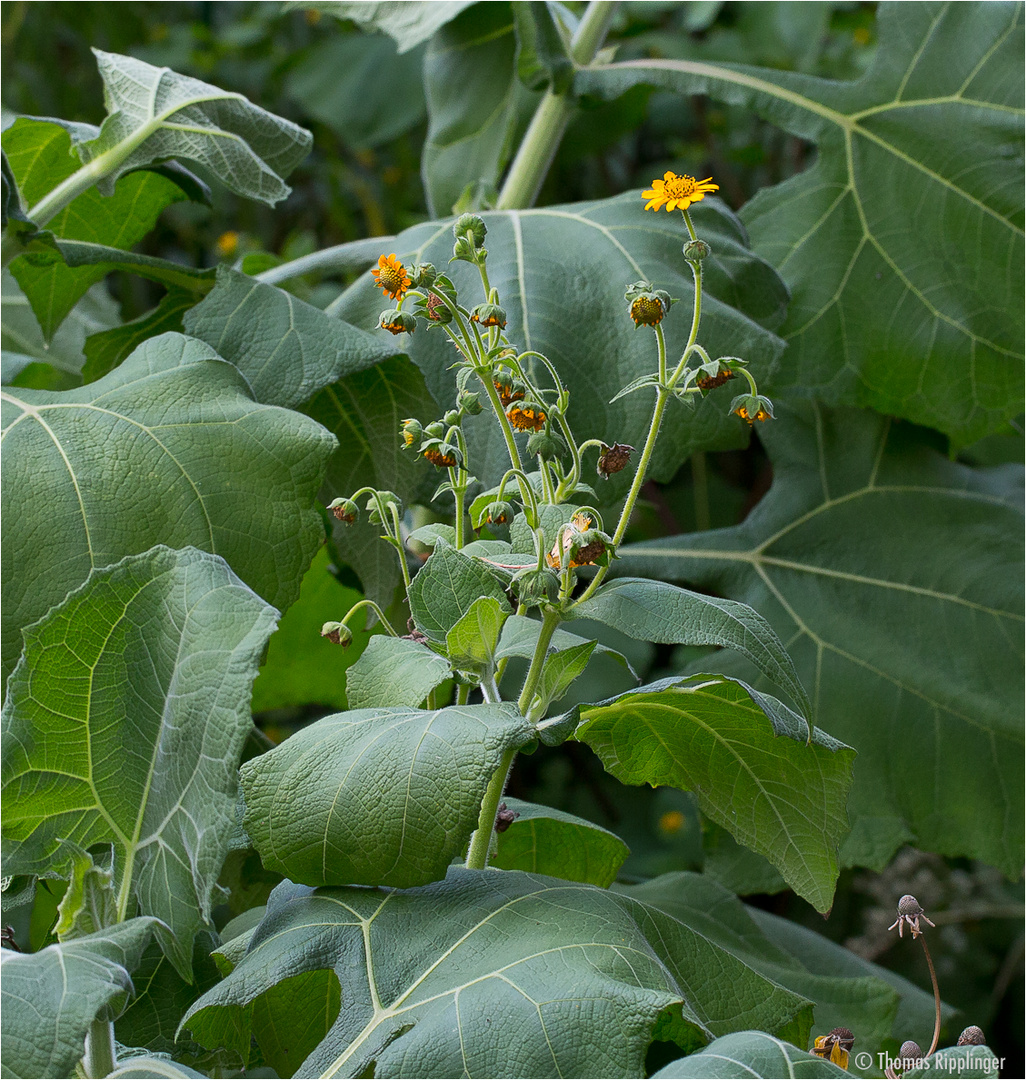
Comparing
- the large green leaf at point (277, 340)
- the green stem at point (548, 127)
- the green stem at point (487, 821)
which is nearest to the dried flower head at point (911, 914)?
the green stem at point (487, 821)

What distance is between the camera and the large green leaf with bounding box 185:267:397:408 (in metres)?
0.57

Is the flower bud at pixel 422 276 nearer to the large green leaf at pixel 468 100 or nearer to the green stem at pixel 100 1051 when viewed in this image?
the green stem at pixel 100 1051

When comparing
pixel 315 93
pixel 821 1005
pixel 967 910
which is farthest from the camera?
pixel 315 93

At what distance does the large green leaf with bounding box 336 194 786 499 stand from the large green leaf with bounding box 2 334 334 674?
4.8 inches

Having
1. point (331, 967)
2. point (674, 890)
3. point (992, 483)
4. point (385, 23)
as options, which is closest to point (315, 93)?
point (385, 23)

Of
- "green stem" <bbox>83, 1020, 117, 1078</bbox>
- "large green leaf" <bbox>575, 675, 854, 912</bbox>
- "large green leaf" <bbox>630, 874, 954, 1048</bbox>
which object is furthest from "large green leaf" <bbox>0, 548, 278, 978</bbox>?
"large green leaf" <bbox>630, 874, 954, 1048</bbox>

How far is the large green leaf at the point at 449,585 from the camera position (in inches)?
15.4

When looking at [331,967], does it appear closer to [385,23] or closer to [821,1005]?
[821,1005]

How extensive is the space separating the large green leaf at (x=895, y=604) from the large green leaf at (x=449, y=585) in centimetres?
35

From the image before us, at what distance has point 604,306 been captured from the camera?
640 mm

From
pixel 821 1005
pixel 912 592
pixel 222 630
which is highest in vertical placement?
pixel 222 630

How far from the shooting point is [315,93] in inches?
58.1

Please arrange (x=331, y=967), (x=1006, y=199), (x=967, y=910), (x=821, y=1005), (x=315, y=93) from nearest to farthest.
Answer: (x=331, y=967) < (x=821, y=1005) < (x=1006, y=199) < (x=967, y=910) < (x=315, y=93)

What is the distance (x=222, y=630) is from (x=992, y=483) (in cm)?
62
